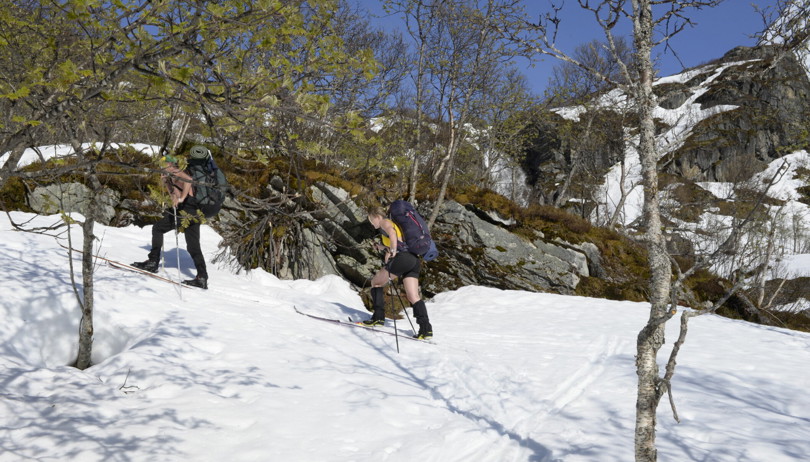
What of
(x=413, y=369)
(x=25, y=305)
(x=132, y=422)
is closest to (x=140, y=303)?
(x=25, y=305)

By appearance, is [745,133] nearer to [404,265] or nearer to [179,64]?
[404,265]

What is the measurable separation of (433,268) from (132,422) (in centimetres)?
906

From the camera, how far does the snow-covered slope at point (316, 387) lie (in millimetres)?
3088

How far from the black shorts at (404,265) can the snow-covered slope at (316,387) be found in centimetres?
93

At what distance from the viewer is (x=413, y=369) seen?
5043 mm

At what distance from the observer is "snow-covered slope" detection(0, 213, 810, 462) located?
122 inches

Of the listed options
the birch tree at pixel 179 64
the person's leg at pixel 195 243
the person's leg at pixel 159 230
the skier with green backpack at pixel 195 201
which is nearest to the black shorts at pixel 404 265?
the skier with green backpack at pixel 195 201

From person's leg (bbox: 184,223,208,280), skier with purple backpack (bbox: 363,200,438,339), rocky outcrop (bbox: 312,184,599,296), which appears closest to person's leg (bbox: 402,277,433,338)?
skier with purple backpack (bbox: 363,200,438,339)

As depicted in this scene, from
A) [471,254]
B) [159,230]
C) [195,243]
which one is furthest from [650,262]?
[471,254]

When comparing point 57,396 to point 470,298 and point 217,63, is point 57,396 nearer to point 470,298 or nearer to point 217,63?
point 217,63

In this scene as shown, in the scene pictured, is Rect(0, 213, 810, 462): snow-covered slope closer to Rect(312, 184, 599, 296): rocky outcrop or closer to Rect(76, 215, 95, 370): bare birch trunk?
Rect(76, 215, 95, 370): bare birch trunk

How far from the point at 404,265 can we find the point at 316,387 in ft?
8.46

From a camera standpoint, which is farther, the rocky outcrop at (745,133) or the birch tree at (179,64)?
the rocky outcrop at (745,133)

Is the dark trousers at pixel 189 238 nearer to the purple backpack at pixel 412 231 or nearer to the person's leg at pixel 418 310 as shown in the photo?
the purple backpack at pixel 412 231
